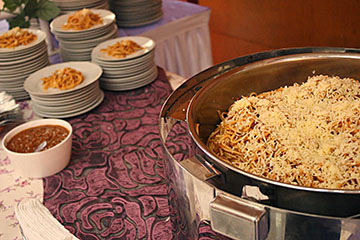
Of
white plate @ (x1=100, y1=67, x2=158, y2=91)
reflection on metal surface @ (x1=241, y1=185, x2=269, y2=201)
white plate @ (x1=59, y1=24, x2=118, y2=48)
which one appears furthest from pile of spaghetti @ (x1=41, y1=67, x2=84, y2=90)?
reflection on metal surface @ (x1=241, y1=185, x2=269, y2=201)

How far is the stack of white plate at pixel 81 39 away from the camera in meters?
1.58

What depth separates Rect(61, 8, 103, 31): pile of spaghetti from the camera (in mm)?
1593

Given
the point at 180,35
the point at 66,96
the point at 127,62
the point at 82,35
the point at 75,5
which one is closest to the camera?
the point at 66,96

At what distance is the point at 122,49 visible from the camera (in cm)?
145

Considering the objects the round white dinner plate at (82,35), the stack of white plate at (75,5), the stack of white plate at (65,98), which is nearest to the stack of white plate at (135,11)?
the stack of white plate at (75,5)

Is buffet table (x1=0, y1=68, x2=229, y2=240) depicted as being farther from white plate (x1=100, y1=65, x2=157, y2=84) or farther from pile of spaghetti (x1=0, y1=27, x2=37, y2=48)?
pile of spaghetti (x1=0, y1=27, x2=37, y2=48)

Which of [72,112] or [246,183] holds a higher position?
[246,183]

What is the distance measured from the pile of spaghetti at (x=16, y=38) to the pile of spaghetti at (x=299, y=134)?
89cm

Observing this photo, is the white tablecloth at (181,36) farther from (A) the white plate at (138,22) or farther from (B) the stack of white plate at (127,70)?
(B) the stack of white plate at (127,70)

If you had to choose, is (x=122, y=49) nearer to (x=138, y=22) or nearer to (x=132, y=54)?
(x=132, y=54)

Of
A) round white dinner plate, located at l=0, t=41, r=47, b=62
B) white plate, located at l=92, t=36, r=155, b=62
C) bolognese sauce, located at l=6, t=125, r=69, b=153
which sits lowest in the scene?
bolognese sauce, located at l=6, t=125, r=69, b=153

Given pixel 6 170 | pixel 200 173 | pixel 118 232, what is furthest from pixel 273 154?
pixel 6 170

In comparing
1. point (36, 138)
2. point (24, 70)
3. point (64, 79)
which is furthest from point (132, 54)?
point (36, 138)

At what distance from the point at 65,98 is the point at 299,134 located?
784 millimetres
